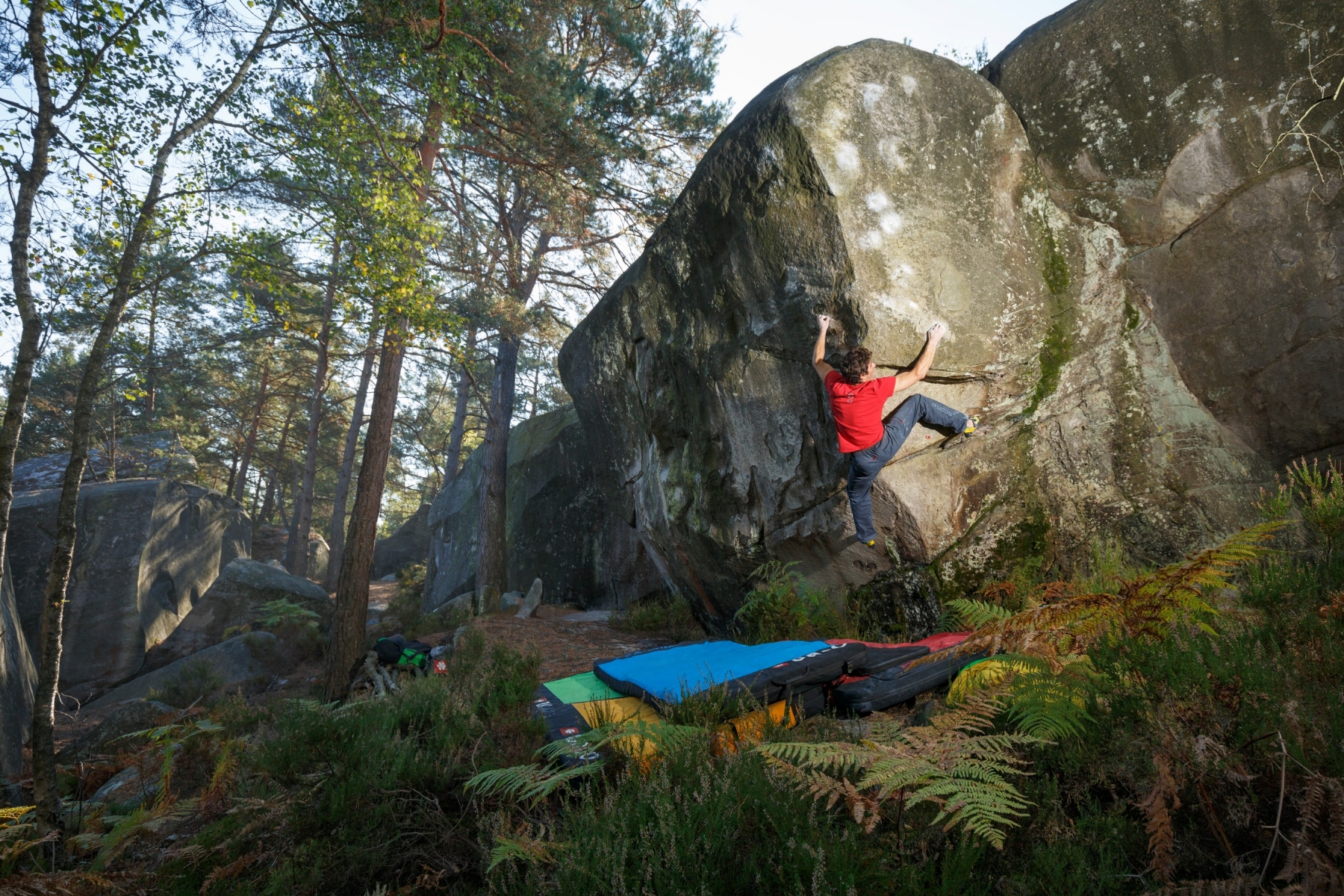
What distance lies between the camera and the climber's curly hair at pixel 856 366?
548 cm

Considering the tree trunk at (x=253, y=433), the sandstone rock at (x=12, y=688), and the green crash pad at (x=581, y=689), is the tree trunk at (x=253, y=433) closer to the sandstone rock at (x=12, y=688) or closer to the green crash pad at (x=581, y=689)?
the sandstone rock at (x=12, y=688)

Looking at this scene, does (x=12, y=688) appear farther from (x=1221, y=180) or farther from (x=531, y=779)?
(x=1221, y=180)

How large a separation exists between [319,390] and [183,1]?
12.4 m

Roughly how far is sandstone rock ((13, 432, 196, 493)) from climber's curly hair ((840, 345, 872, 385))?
17.2m

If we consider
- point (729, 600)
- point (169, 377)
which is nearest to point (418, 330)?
point (729, 600)

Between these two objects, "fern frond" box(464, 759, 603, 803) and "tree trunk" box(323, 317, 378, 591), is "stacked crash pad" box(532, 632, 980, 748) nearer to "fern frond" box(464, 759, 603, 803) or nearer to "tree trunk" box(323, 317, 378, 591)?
"fern frond" box(464, 759, 603, 803)

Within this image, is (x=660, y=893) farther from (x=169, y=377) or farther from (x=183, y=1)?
(x=169, y=377)

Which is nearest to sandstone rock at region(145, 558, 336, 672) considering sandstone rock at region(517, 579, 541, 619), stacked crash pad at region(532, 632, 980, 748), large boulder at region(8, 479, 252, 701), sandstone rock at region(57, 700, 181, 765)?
large boulder at region(8, 479, 252, 701)

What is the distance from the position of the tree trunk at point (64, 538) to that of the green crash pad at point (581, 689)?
3157 millimetres

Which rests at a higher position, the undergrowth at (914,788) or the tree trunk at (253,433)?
the tree trunk at (253,433)

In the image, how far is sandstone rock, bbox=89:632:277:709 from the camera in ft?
36.3

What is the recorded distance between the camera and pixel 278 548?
75.1 feet

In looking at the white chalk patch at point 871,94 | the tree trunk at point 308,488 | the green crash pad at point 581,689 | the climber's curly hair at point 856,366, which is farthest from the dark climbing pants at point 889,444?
the tree trunk at point 308,488

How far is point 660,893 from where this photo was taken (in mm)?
1914
